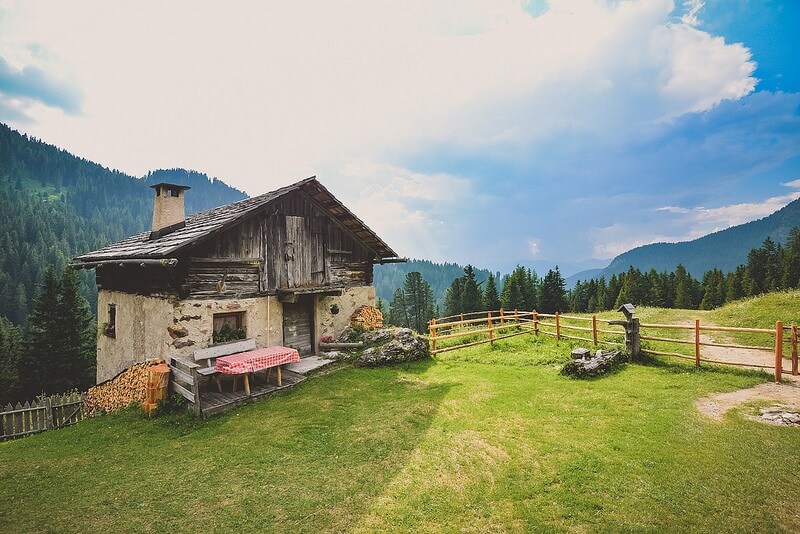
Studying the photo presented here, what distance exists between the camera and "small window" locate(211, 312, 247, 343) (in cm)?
1203

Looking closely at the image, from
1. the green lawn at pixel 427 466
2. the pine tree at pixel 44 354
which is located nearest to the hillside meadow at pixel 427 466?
the green lawn at pixel 427 466

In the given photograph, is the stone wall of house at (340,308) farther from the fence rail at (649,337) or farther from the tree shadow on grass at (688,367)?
the tree shadow on grass at (688,367)

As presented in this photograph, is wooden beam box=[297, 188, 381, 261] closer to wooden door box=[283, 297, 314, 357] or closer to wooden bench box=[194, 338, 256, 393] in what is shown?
wooden door box=[283, 297, 314, 357]

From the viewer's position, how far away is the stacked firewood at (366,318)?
1631cm

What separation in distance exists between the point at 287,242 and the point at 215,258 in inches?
109

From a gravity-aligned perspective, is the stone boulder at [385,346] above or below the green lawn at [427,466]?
above

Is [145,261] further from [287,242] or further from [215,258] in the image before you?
[287,242]

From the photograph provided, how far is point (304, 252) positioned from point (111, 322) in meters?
8.12

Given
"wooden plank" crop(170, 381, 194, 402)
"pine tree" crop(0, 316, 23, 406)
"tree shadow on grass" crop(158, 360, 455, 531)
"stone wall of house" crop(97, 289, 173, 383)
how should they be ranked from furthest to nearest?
"pine tree" crop(0, 316, 23, 406)
"stone wall of house" crop(97, 289, 173, 383)
"wooden plank" crop(170, 381, 194, 402)
"tree shadow on grass" crop(158, 360, 455, 531)

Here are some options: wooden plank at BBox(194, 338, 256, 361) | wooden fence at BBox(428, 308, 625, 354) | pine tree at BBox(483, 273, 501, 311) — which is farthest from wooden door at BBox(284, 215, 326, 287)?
pine tree at BBox(483, 273, 501, 311)

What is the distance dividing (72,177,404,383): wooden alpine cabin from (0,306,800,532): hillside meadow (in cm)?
287

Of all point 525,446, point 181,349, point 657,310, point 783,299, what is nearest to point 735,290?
point 657,310

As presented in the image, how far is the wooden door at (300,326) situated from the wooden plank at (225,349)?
174cm

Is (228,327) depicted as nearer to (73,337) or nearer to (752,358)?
(752,358)
